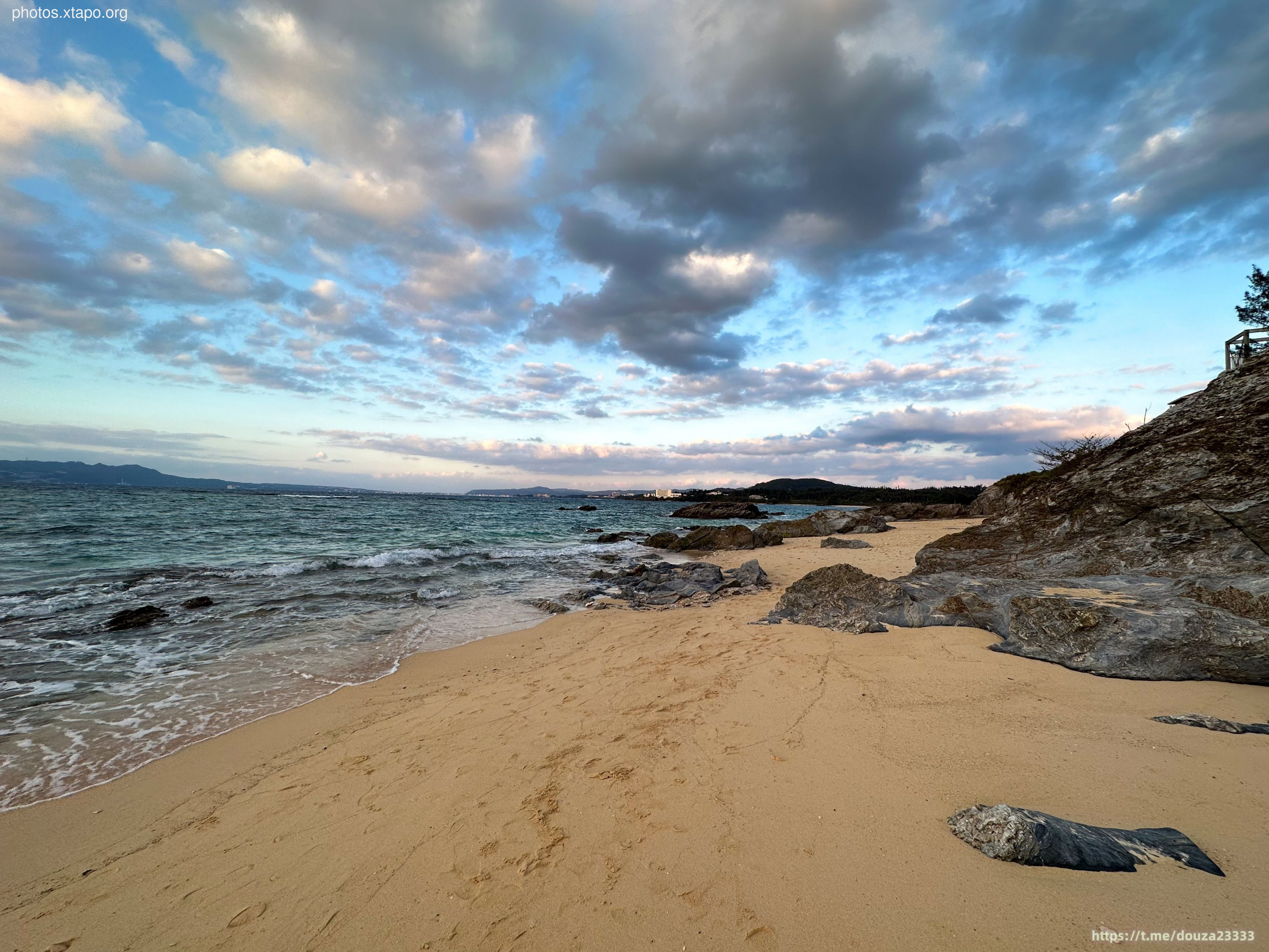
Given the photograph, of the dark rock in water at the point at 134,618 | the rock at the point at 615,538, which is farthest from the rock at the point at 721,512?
the dark rock in water at the point at 134,618

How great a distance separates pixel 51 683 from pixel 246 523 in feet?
90.3

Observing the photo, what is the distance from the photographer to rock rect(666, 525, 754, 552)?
22797 millimetres

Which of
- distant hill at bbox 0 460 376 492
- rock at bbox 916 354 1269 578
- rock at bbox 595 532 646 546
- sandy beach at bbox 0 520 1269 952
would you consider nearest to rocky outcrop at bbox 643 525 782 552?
rock at bbox 595 532 646 546

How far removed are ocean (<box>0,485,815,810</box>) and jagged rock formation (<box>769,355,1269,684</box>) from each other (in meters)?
7.58

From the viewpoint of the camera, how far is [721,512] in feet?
196

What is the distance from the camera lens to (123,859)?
364 centimetres

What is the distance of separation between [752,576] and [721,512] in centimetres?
4662

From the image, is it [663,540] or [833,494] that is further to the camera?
[833,494]

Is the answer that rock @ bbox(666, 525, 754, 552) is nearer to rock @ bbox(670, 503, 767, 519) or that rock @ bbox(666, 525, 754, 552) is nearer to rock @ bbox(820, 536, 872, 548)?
rock @ bbox(820, 536, 872, 548)

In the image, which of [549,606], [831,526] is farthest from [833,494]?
[549,606]

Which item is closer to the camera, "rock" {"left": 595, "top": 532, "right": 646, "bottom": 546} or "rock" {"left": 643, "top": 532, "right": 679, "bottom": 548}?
"rock" {"left": 643, "top": 532, "right": 679, "bottom": 548}

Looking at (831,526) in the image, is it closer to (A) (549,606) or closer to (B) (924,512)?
(B) (924,512)

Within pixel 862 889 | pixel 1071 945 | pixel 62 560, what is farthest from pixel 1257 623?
pixel 62 560

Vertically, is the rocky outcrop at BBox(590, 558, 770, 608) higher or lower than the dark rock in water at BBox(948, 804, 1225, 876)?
lower
